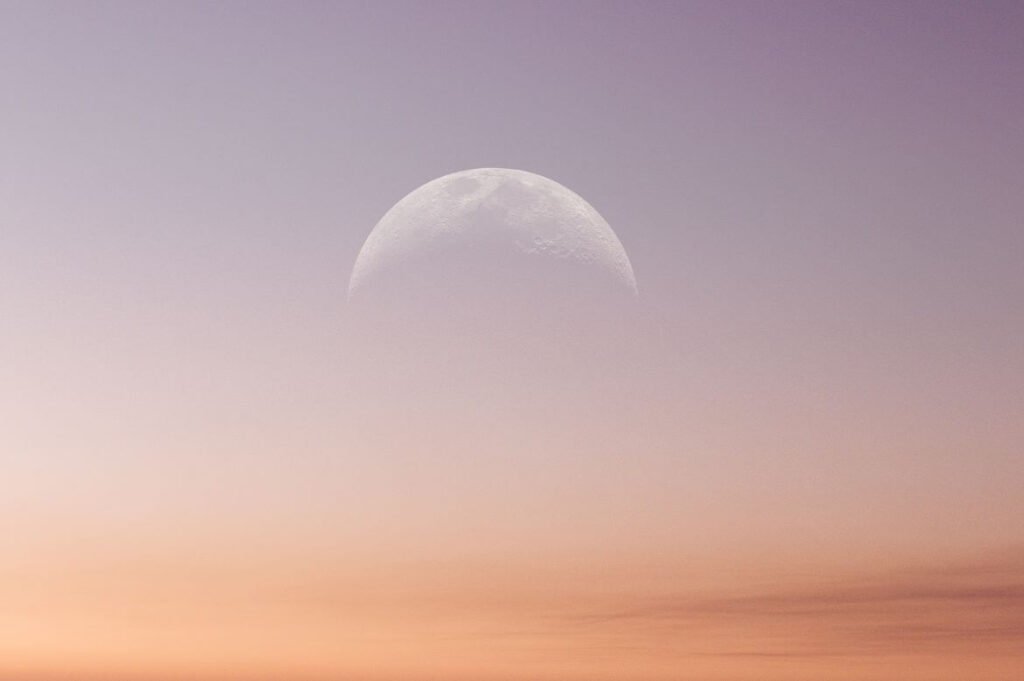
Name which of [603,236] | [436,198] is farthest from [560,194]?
[436,198]

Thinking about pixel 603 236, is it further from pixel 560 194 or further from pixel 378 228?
pixel 378 228

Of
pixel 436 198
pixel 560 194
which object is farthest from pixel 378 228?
pixel 560 194

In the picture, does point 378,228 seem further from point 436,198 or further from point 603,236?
point 603,236

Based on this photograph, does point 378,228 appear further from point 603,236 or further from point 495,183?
point 603,236

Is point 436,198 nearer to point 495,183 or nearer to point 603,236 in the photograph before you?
point 495,183

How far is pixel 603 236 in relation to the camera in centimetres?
10581

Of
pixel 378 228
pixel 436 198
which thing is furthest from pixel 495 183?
pixel 378 228

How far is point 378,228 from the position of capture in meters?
106

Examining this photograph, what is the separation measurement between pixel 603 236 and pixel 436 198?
54.3 feet

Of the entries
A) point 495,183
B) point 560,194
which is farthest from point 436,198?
point 560,194

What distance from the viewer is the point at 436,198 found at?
338 feet

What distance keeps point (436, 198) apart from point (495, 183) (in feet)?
18.9

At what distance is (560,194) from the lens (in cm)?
10688

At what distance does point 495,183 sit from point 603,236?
11680 millimetres
